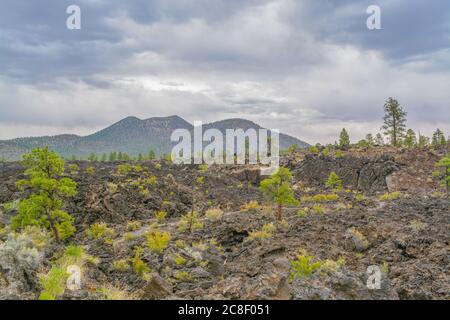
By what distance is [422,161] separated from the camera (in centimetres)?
5859

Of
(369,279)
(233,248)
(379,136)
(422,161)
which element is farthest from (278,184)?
(379,136)

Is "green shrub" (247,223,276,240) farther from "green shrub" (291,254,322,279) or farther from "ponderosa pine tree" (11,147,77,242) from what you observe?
"ponderosa pine tree" (11,147,77,242)

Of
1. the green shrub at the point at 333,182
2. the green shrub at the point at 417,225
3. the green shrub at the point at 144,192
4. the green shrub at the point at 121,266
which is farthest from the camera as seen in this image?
the green shrub at the point at 333,182

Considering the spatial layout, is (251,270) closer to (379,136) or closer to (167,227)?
(167,227)

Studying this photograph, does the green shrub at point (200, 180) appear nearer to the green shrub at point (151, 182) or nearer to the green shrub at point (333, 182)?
the green shrub at point (151, 182)

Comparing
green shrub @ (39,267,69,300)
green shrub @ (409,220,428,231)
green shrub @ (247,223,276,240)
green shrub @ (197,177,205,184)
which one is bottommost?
green shrub @ (247,223,276,240)

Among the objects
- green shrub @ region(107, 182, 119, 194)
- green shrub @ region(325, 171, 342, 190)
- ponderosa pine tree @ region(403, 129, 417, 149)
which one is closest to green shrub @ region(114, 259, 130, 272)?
green shrub @ region(107, 182, 119, 194)

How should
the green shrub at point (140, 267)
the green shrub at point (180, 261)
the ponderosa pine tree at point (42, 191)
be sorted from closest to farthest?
the green shrub at point (180, 261) → the green shrub at point (140, 267) → the ponderosa pine tree at point (42, 191)

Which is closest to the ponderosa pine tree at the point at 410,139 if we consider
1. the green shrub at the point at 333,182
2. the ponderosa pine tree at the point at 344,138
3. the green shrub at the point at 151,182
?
the ponderosa pine tree at the point at 344,138

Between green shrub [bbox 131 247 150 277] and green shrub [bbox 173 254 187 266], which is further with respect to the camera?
green shrub [bbox 131 247 150 277]

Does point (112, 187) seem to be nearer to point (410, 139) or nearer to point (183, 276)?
point (183, 276)

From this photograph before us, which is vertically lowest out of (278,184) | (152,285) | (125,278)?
(125,278)

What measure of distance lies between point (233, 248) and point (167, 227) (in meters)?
9.45

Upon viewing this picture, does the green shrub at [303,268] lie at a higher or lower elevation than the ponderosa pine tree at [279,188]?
lower
